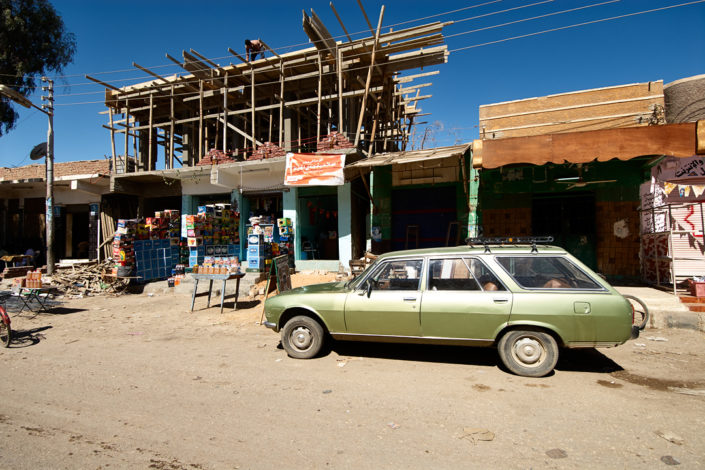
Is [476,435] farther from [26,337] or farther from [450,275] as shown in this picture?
[26,337]

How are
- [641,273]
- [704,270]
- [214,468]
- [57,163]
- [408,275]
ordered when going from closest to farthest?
[214,468] < [408,275] < [704,270] < [641,273] < [57,163]

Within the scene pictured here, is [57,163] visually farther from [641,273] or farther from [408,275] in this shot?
[641,273]

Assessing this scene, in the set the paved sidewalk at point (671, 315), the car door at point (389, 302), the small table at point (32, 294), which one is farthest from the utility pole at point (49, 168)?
the paved sidewalk at point (671, 315)

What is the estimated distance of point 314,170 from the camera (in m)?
11.5

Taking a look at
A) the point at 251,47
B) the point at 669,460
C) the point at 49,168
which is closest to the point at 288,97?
the point at 251,47

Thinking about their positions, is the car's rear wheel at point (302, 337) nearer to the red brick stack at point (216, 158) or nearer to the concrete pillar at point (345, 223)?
the concrete pillar at point (345, 223)

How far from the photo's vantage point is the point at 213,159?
552 inches

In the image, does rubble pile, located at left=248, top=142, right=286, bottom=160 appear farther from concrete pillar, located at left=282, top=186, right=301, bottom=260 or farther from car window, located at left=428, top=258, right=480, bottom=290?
car window, located at left=428, top=258, right=480, bottom=290

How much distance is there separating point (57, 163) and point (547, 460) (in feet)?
76.8

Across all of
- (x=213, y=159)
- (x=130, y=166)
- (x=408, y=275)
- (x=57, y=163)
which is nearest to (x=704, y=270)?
(x=408, y=275)

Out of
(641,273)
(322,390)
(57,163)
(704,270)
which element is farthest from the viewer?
(57,163)

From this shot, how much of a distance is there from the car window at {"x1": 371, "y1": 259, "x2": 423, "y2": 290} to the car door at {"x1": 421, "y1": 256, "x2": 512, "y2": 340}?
182 mm

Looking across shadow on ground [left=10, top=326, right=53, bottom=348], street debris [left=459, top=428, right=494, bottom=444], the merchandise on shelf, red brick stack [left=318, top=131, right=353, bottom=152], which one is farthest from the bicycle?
red brick stack [left=318, top=131, right=353, bottom=152]

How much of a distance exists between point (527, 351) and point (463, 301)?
98 cm
